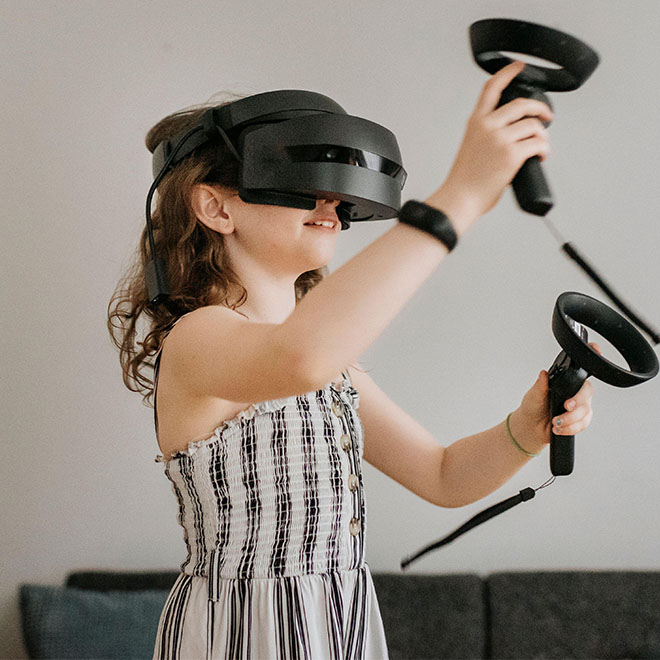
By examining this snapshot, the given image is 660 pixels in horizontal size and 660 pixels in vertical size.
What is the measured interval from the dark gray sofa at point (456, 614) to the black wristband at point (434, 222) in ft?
3.76

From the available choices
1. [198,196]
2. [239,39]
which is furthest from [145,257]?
[239,39]

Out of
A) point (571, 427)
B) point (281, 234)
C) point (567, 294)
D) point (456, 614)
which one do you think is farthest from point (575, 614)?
point (281, 234)

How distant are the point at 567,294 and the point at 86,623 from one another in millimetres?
1099

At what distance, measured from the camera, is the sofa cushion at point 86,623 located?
1493 mm

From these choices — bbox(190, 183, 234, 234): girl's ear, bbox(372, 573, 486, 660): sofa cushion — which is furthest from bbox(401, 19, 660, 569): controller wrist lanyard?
bbox(372, 573, 486, 660): sofa cushion

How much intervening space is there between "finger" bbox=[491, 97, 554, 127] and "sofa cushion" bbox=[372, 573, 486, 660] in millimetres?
1191

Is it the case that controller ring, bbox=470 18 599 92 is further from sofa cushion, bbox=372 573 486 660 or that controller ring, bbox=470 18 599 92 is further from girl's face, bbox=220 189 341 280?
sofa cushion, bbox=372 573 486 660

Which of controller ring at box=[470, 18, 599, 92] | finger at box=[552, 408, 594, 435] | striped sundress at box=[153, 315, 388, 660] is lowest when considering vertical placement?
striped sundress at box=[153, 315, 388, 660]

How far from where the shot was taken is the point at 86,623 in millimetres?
1505

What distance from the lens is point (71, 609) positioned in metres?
1.52

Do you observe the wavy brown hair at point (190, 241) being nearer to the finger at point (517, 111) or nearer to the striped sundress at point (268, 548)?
the striped sundress at point (268, 548)

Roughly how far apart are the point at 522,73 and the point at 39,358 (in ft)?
4.04

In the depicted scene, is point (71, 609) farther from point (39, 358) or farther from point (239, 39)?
point (239, 39)

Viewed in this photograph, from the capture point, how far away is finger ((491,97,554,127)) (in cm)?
61
